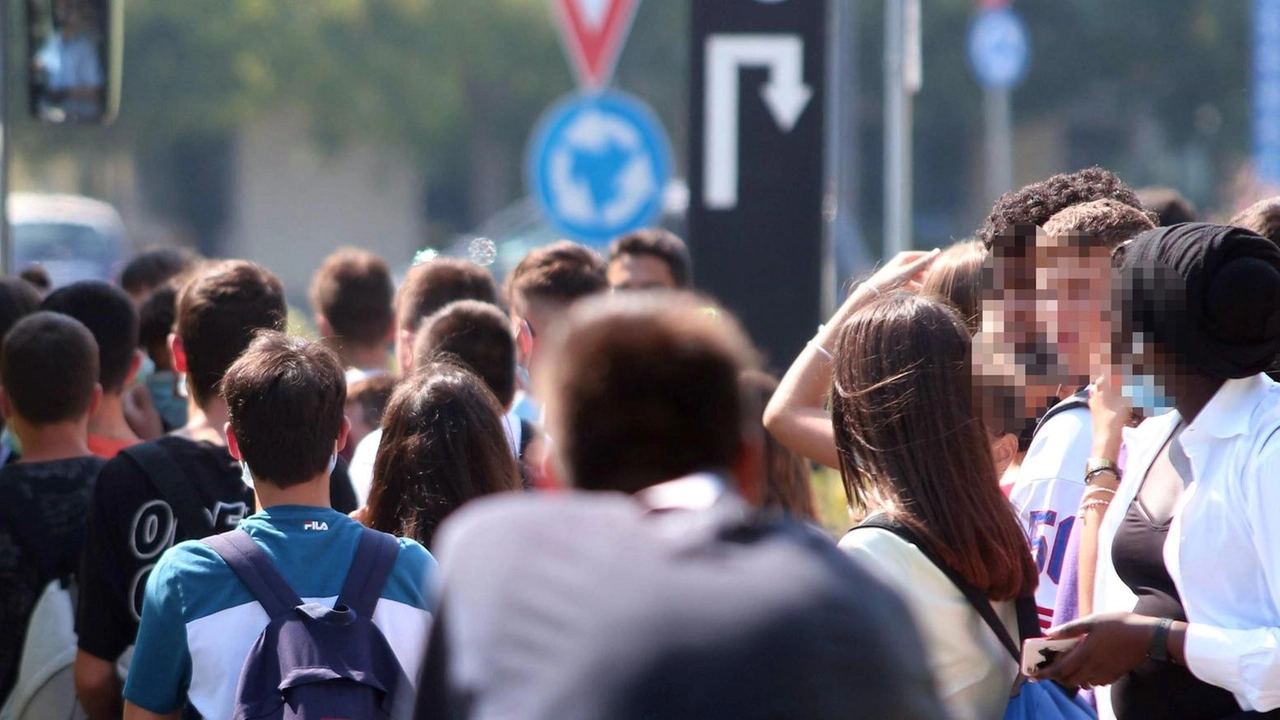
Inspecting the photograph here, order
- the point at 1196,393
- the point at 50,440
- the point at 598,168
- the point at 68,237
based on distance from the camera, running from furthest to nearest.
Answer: the point at 68,237 < the point at 598,168 < the point at 50,440 < the point at 1196,393

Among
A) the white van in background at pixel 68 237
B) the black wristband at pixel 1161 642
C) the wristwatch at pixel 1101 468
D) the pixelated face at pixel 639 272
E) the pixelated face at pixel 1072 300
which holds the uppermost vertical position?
the pixelated face at pixel 1072 300

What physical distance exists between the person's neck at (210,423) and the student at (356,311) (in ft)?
5.56

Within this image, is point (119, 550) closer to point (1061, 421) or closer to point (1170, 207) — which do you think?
point (1061, 421)

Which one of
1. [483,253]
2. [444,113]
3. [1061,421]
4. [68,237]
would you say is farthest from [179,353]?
[444,113]

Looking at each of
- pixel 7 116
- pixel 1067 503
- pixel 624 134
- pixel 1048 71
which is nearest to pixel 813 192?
pixel 624 134

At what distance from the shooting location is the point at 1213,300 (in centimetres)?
281

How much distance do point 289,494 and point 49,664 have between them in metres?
1.05

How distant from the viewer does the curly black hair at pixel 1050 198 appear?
3.63 meters

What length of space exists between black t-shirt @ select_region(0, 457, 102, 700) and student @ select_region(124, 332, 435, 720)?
3.21ft

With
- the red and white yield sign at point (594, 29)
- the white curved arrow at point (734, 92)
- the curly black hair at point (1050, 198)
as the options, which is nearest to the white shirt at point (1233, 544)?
the curly black hair at point (1050, 198)

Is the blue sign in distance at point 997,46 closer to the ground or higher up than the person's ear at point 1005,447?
higher up

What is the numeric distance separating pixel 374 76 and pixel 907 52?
1177 inches

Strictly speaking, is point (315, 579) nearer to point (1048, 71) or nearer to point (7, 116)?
point (7, 116)

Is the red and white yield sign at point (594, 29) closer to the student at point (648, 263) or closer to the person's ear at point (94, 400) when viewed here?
the student at point (648, 263)
